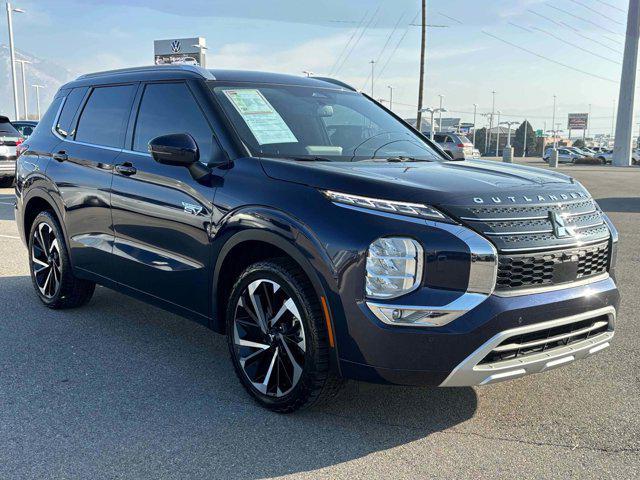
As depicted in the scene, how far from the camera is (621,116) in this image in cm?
4866

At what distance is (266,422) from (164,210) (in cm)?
149

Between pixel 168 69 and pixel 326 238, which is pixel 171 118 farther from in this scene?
pixel 326 238

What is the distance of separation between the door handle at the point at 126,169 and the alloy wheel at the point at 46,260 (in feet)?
4.25

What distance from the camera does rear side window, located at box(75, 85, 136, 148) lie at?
4.74 m

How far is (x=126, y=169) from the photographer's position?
14.7ft

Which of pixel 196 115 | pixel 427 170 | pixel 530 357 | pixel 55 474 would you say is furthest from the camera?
pixel 196 115

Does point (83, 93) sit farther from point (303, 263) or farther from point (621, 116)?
point (621, 116)

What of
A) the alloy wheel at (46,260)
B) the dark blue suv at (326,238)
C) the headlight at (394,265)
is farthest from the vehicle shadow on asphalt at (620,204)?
the headlight at (394,265)

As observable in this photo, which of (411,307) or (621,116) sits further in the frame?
(621,116)

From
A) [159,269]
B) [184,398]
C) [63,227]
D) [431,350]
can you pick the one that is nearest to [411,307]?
[431,350]

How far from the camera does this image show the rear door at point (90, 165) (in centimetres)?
473

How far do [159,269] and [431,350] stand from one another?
2.00 meters

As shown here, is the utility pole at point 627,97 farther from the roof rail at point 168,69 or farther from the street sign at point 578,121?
the street sign at point 578,121

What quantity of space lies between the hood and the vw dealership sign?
3331 centimetres
